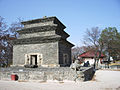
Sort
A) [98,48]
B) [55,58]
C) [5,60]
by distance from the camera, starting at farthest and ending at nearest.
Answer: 1. [98,48]
2. [5,60]
3. [55,58]

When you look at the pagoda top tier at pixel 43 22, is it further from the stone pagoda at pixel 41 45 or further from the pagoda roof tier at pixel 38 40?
the pagoda roof tier at pixel 38 40

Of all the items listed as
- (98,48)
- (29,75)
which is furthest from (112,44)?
(29,75)

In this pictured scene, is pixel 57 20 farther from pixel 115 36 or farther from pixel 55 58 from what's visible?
pixel 115 36

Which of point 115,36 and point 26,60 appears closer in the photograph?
point 26,60

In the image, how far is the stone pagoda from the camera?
13539mm

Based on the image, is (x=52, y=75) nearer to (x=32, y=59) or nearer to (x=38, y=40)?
(x=38, y=40)

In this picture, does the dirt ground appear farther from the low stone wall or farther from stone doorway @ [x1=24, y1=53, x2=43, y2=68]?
stone doorway @ [x1=24, y1=53, x2=43, y2=68]

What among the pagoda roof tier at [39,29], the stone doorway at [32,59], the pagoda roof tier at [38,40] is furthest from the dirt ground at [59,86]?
the pagoda roof tier at [39,29]

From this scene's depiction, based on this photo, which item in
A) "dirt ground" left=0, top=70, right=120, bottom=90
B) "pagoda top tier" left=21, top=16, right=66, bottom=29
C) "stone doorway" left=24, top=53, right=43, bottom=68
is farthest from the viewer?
"pagoda top tier" left=21, top=16, right=66, bottom=29

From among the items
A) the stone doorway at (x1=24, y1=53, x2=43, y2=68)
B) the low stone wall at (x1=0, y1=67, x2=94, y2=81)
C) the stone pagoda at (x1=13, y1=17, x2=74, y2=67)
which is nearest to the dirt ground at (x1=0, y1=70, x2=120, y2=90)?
the low stone wall at (x1=0, y1=67, x2=94, y2=81)

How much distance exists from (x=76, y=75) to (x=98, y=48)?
22.5 meters

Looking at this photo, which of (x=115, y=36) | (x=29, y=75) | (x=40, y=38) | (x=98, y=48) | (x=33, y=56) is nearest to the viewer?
(x=29, y=75)

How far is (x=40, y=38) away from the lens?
14.2 meters

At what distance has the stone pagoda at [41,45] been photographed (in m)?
13.5
